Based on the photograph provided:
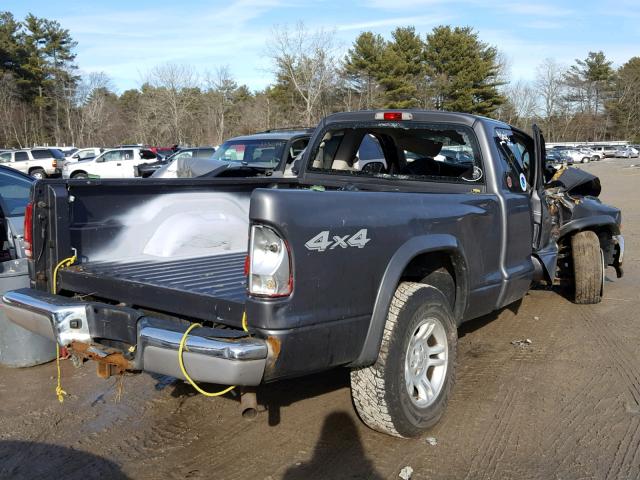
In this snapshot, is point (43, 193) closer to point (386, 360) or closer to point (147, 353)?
point (147, 353)

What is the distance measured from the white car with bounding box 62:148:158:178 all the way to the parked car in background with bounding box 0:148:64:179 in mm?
3152

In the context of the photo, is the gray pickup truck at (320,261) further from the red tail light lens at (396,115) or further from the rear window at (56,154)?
the rear window at (56,154)

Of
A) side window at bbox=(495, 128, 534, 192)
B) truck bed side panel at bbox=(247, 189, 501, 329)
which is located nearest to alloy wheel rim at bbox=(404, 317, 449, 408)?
truck bed side panel at bbox=(247, 189, 501, 329)

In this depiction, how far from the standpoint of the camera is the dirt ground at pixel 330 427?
3213 millimetres

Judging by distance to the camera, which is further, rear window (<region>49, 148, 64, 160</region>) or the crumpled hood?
rear window (<region>49, 148, 64, 160</region>)

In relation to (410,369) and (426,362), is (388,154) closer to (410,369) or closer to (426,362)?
(426,362)

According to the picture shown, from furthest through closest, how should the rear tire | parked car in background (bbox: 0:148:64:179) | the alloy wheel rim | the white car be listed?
parked car in background (bbox: 0:148:64:179) → the white car → the rear tire → the alloy wheel rim

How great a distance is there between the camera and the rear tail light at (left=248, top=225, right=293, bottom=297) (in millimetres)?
2648

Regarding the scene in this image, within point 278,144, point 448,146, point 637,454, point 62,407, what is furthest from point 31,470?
point 278,144

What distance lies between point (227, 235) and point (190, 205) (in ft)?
1.42

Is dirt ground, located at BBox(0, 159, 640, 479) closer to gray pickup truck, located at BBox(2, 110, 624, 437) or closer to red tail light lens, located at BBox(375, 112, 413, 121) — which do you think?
gray pickup truck, located at BBox(2, 110, 624, 437)

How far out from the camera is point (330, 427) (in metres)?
3.68

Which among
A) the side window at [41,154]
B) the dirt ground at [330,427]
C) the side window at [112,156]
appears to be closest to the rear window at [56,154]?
the side window at [41,154]

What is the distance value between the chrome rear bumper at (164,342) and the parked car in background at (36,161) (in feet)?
104
